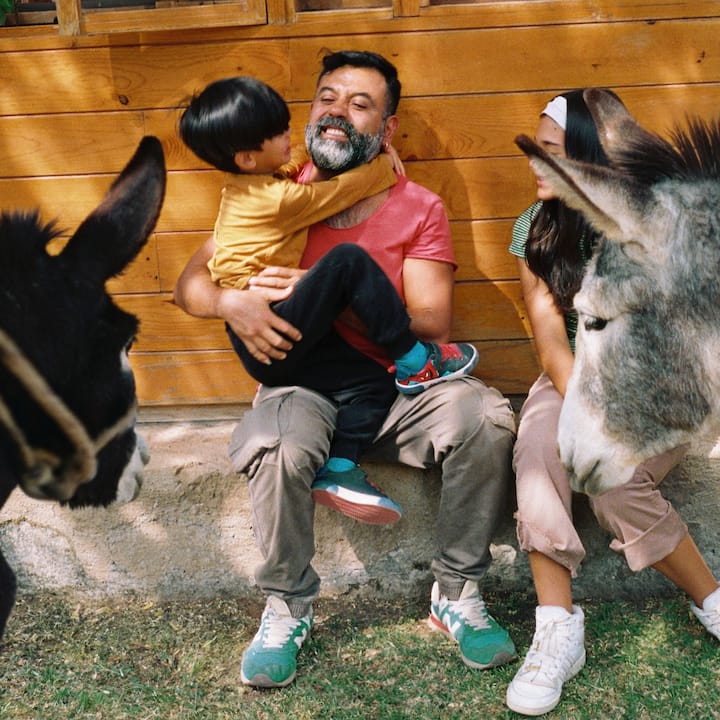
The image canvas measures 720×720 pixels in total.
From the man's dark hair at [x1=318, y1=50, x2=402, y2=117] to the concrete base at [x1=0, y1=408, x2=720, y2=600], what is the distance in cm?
143

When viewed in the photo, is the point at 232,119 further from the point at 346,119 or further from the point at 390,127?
the point at 390,127

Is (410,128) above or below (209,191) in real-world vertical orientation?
above

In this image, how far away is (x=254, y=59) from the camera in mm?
3836

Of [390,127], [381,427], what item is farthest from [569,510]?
[390,127]

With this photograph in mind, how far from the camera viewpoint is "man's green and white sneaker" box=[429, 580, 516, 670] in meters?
3.35

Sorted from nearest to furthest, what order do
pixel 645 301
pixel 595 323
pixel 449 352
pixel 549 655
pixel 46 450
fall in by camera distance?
pixel 46 450 < pixel 645 301 < pixel 595 323 < pixel 549 655 < pixel 449 352

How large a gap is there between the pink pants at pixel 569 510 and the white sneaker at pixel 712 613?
0.81 ft

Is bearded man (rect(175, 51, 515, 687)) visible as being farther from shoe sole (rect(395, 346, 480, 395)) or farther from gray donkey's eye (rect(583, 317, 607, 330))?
gray donkey's eye (rect(583, 317, 607, 330))

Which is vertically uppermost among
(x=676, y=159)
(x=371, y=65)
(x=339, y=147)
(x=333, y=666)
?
(x=676, y=159)

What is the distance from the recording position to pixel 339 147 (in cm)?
364

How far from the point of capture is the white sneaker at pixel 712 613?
340cm

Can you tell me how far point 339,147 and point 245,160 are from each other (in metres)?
0.40

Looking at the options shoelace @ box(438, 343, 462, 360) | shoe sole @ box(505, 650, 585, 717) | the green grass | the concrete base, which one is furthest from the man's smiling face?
shoe sole @ box(505, 650, 585, 717)

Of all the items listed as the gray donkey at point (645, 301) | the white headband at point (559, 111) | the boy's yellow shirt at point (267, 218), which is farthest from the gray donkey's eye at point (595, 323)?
the boy's yellow shirt at point (267, 218)
